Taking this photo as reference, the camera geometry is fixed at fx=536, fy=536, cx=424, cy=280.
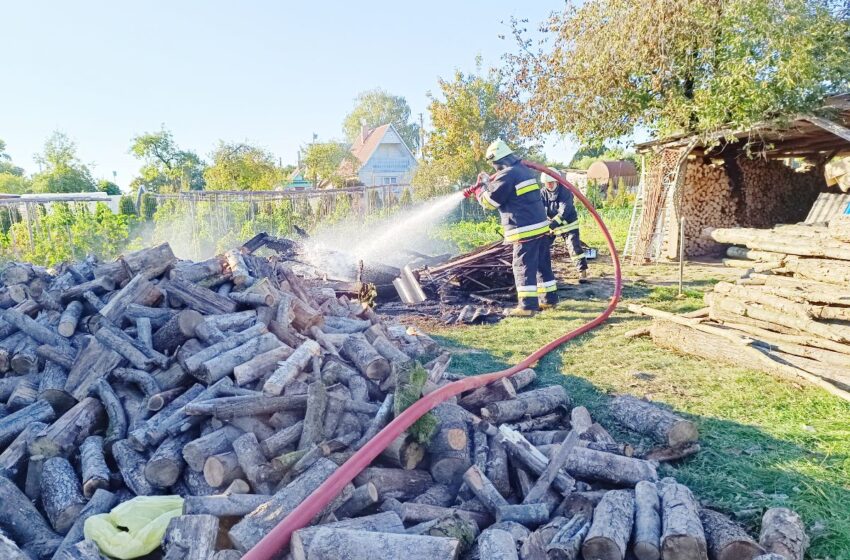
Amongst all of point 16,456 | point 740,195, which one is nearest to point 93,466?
point 16,456

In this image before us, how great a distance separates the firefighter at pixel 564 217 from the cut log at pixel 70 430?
8549 mm

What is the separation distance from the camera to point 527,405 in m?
4.30

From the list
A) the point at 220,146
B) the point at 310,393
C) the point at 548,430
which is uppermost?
the point at 220,146

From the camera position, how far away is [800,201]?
1470cm

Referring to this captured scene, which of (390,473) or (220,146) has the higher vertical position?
(220,146)

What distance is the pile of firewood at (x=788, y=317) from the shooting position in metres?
4.88

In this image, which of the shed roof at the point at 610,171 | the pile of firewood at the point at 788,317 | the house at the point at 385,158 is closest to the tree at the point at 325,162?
the house at the point at 385,158

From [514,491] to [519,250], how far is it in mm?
5078

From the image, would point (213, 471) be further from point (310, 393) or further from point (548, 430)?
point (548, 430)

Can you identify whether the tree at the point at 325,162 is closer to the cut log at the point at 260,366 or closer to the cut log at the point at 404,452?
the cut log at the point at 260,366

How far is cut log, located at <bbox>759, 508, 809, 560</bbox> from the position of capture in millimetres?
2521

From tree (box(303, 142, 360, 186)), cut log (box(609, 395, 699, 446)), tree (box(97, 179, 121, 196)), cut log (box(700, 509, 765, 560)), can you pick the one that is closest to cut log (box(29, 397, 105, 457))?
cut log (box(700, 509, 765, 560))

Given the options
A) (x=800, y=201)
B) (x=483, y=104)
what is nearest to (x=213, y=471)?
(x=800, y=201)

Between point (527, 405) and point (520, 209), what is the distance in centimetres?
415
